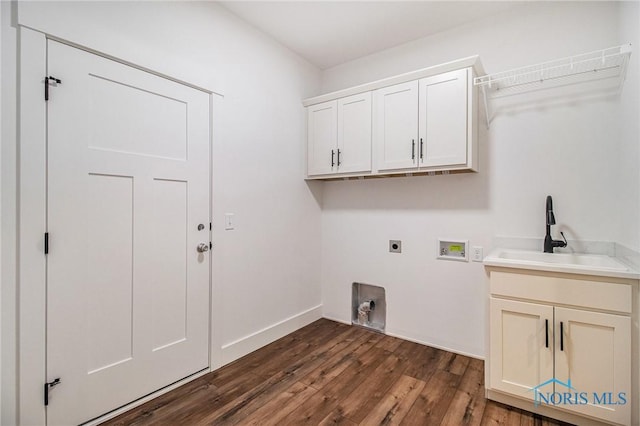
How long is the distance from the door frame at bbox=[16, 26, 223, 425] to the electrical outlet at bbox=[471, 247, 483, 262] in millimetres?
2770

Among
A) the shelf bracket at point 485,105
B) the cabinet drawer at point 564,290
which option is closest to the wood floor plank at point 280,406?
the cabinet drawer at point 564,290

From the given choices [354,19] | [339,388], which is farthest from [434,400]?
[354,19]

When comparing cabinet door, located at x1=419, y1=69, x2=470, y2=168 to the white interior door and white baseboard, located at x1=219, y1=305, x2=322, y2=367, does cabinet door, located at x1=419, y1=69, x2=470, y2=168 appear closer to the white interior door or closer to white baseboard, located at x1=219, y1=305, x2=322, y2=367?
the white interior door

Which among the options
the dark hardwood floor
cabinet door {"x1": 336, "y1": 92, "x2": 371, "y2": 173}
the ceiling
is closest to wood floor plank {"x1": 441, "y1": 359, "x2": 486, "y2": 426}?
the dark hardwood floor

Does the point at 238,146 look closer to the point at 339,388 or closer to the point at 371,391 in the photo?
the point at 339,388

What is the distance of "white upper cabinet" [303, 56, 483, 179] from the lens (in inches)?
89.9

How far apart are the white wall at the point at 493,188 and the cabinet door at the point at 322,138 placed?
35cm

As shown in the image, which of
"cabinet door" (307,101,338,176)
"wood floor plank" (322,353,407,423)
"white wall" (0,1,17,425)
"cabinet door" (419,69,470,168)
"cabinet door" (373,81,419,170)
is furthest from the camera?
"cabinet door" (307,101,338,176)

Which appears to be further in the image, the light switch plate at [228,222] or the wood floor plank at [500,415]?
the light switch plate at [228,222]

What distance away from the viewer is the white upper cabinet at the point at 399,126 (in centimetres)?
228

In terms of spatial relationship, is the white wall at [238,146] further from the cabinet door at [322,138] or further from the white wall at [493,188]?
the white wall at [493,188]

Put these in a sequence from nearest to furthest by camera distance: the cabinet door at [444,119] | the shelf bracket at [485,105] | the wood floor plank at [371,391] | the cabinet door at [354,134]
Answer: the wood floor plank at [371,391] → the cabinet door at [444,119] → the shelf bracket at [485,105] → the cabinet door at [354,134]

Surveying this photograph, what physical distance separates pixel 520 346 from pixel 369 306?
55.6 inches

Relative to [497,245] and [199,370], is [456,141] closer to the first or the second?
[497,245]
